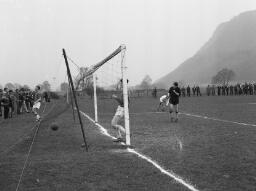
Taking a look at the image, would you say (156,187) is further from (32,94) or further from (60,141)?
(32,94)

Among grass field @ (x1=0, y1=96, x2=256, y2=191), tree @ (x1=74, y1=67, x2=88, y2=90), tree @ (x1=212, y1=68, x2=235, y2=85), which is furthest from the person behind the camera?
tree @ (x1=212, y1=68, x2=235, y2=85)

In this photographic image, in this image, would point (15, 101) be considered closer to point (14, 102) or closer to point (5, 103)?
point (14, 102)

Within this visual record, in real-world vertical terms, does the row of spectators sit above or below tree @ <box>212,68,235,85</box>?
below

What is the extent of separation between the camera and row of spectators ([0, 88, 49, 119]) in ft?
93.9

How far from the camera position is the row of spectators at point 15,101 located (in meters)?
28.6

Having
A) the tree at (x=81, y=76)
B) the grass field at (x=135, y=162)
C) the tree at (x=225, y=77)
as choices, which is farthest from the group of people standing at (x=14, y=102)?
the tree at (x=225, y=77)

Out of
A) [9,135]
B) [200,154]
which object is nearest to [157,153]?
[200,154]

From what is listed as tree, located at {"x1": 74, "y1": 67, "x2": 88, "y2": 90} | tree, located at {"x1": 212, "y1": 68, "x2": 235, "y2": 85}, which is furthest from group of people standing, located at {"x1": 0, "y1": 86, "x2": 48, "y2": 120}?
tree, located at {"x1": 212, "y1": 68, "x2": 235, "y2": 85}

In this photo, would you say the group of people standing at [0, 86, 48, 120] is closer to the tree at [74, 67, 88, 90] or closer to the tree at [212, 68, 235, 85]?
the tree at [74, 67, 88, 90]

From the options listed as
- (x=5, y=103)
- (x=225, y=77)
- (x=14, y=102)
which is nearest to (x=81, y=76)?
(x=5, y=103)

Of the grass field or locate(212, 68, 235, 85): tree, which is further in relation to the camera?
locate(212, 68, 235, 85): tree

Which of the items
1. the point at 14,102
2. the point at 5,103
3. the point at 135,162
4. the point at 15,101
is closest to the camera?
the point at 135,162

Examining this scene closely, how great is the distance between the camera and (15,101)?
116 ft

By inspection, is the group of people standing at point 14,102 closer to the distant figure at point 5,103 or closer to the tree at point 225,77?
the distant figure at point 5,103
